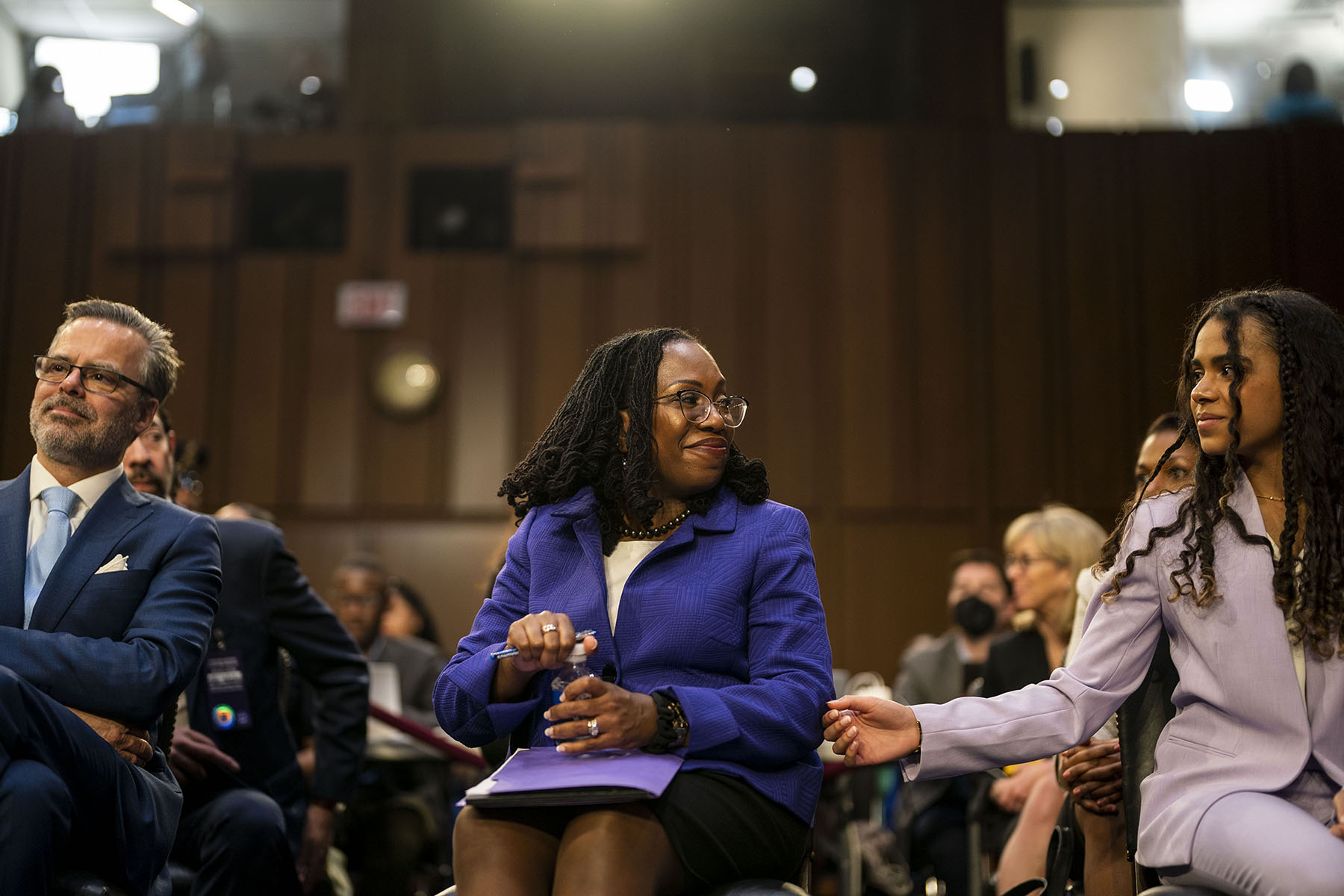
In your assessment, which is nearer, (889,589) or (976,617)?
(976,617)

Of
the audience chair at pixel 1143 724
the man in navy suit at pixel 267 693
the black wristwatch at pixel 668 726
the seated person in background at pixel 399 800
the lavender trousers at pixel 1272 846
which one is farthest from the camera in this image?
the seated person in background at pixel 399 800

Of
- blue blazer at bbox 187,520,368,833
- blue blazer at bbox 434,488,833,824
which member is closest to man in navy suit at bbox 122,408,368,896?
blue blazer at bbox 187,520,368,833

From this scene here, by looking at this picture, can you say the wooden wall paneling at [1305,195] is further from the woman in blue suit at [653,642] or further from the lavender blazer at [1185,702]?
the woman in blue suit at [653,642]

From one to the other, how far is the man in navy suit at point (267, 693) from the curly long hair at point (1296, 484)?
180 cm

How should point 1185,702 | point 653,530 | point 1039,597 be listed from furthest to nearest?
point 1039,597 → point 653,530 → point 1185,702

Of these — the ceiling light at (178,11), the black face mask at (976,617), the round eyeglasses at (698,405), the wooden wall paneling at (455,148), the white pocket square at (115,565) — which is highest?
the ceiling light at (178,11)

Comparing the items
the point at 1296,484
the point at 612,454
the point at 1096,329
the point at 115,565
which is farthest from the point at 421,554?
the point at 1296,484

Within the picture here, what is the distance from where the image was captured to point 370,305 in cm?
686

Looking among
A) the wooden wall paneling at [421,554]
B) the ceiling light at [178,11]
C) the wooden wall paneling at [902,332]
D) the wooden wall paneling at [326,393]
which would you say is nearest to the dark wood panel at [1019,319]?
the wooden wall paneling at [902,332]

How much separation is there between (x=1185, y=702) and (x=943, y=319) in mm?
5231

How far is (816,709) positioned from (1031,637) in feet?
6.14

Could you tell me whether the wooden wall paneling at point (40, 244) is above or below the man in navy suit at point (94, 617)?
above

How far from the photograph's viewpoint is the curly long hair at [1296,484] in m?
1.71

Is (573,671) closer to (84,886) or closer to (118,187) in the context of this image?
(84,886)
